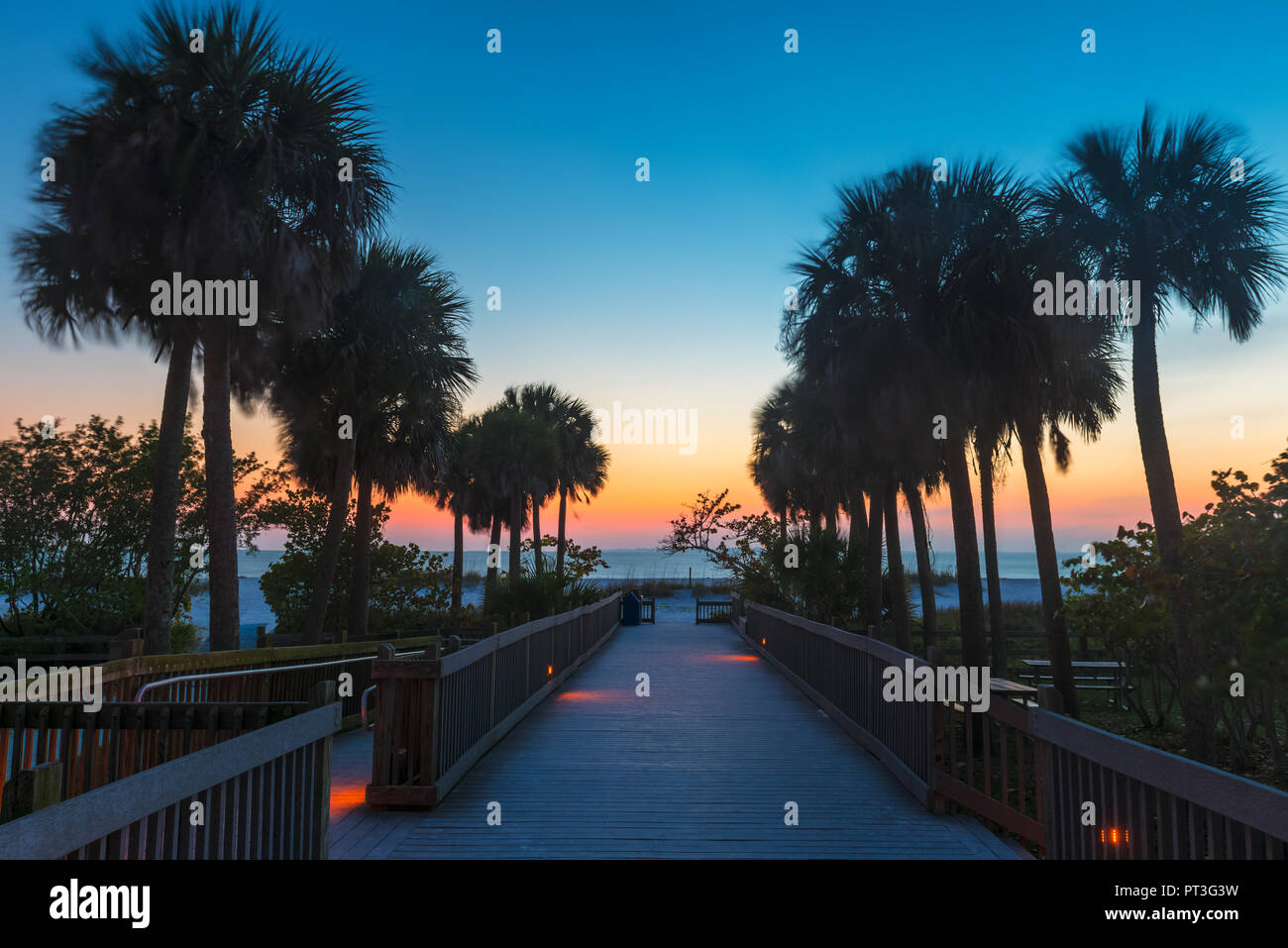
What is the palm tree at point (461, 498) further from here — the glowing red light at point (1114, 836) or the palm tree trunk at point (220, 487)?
the glowing red light at point (1114, 836)

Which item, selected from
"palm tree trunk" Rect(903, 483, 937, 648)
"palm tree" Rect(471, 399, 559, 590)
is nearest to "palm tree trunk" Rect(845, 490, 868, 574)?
"palm tree trunk" Rect(903, 483, 937, 648)

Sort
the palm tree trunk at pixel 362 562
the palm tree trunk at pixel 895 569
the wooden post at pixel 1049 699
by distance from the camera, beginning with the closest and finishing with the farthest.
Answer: the wooden post at pixel 1049 699, the palm tree trunk at pixel 362 562, the palm tree trunk at pixel 895 569

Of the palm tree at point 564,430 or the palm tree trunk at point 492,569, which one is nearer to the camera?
the palm tree trunk at point 492,569

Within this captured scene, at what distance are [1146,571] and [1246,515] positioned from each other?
7.29ft

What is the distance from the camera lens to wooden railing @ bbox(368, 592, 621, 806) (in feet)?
18.0

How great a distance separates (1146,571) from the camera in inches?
329

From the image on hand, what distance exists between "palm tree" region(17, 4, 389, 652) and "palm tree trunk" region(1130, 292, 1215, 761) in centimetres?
1148

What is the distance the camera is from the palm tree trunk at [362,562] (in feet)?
55.5

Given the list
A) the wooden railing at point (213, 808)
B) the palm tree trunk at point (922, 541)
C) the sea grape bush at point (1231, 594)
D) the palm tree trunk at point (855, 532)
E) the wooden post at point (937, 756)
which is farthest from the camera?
the palm tree trunk at point (855, 532)

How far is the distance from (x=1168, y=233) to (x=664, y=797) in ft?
30.4

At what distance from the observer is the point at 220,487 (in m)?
11.0

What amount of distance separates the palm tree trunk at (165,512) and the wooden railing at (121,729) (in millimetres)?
7013

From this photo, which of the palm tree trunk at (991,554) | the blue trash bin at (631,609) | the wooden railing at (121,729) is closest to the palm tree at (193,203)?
the wooden railing at (121,729)
